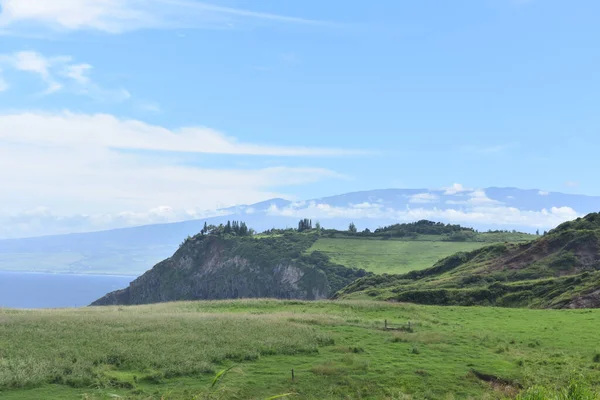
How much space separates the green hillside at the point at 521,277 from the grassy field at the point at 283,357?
24894 millimetres

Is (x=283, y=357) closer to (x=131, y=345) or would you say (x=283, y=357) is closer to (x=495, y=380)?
(x=131, y=345)

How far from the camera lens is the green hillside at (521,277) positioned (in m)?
71.7

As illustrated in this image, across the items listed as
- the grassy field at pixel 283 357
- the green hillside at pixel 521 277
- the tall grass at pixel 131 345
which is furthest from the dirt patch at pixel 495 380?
the green hillside at pixel 521 277

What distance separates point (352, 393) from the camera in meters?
27.3

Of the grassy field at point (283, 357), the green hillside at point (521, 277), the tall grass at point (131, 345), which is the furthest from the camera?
the green hillside at point (521, 277)

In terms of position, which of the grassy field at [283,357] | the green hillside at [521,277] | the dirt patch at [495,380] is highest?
the green hillside at [521,277]

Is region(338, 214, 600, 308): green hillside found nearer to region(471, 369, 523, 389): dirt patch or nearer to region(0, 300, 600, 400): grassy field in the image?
region(0, 300, 600, 400): grassy field

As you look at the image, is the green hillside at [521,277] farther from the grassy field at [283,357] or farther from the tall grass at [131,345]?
the tall grass at [131,345]

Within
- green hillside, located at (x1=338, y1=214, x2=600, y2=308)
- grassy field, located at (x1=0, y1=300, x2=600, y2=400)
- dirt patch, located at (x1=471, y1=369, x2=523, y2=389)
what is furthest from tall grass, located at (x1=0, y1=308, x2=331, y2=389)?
green hillside, located at (x1=338, y1=214, x2=600, y2=308)

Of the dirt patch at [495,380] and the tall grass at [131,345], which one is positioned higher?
the tall grass at [131,345]

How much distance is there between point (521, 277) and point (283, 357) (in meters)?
73.0

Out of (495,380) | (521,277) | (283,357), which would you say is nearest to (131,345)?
(283,357)

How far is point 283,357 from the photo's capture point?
3341 centimetres

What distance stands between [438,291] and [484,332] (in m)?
42.9
